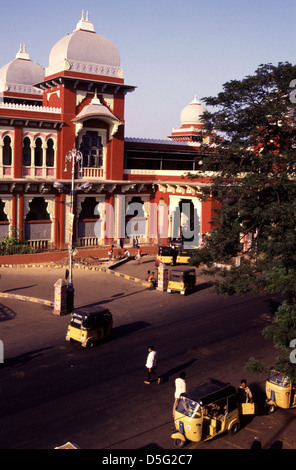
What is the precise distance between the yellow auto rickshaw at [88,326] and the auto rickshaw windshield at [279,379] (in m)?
6.92

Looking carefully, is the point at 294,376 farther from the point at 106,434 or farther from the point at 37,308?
the point at 37,308

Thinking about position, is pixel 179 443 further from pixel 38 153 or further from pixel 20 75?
pixel 20 75

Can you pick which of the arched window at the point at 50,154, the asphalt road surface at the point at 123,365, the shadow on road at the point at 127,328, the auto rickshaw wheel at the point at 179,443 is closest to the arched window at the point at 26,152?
the arched window at the point at 50,154

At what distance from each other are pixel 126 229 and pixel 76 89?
10.9 metres

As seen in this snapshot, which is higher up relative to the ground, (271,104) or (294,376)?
(271,104)

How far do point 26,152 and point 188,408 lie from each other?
2887cm

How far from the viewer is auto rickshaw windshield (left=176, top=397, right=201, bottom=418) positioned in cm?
1264

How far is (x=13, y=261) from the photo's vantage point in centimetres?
3300

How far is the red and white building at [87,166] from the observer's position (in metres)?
35.7

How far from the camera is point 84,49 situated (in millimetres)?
37281

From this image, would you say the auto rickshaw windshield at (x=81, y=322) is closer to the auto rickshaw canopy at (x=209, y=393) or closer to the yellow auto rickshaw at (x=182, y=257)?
the auto rickshaw canopy at (x=209, y=393)

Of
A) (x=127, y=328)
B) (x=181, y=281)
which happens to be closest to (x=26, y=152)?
(x=181, y=281)

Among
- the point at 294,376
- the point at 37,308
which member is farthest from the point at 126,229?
the point at 294,376

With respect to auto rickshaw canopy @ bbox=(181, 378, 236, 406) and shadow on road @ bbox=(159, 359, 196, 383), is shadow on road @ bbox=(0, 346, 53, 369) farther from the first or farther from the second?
auto rickshaw canopy @ bbox=(181, 378, 236, 406)
